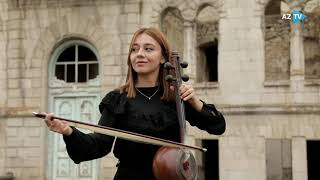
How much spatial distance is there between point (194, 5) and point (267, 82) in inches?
117

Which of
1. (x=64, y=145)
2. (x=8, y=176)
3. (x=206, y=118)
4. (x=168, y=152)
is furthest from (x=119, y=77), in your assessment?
(x=168, y=152)

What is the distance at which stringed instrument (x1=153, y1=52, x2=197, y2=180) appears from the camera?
3061 millimetres

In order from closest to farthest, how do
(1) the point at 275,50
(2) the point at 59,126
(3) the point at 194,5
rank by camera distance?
(2) the point at 59,126, (3) the point at 194,5, (1) the point at 275,50

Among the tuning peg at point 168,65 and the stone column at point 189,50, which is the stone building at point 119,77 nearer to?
the stone column at point 189,50

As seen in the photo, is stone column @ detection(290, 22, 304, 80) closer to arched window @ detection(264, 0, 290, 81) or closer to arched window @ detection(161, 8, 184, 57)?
arched window @ detection(161, 8, 184, 57)

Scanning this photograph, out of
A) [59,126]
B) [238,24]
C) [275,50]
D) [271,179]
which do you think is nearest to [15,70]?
[238,24]

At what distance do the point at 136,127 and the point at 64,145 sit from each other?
42.4 feet

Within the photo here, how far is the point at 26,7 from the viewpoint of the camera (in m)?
16.5

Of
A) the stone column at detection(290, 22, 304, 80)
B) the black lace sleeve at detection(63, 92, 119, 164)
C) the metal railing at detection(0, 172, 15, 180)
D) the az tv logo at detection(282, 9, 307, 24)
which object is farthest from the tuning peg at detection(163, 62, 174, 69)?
the metal railing at detection(0, 172, 15, 180)

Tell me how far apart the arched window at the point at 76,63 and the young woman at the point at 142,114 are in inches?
495

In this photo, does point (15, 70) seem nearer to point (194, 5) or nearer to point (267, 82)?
point (194, 5)

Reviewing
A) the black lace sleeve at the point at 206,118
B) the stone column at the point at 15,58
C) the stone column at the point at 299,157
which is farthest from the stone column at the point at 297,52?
the black lace sleeve at the point at 206,118

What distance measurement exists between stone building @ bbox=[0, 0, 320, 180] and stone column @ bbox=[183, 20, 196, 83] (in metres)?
0.03

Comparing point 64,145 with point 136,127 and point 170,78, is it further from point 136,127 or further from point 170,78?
point 170,78
